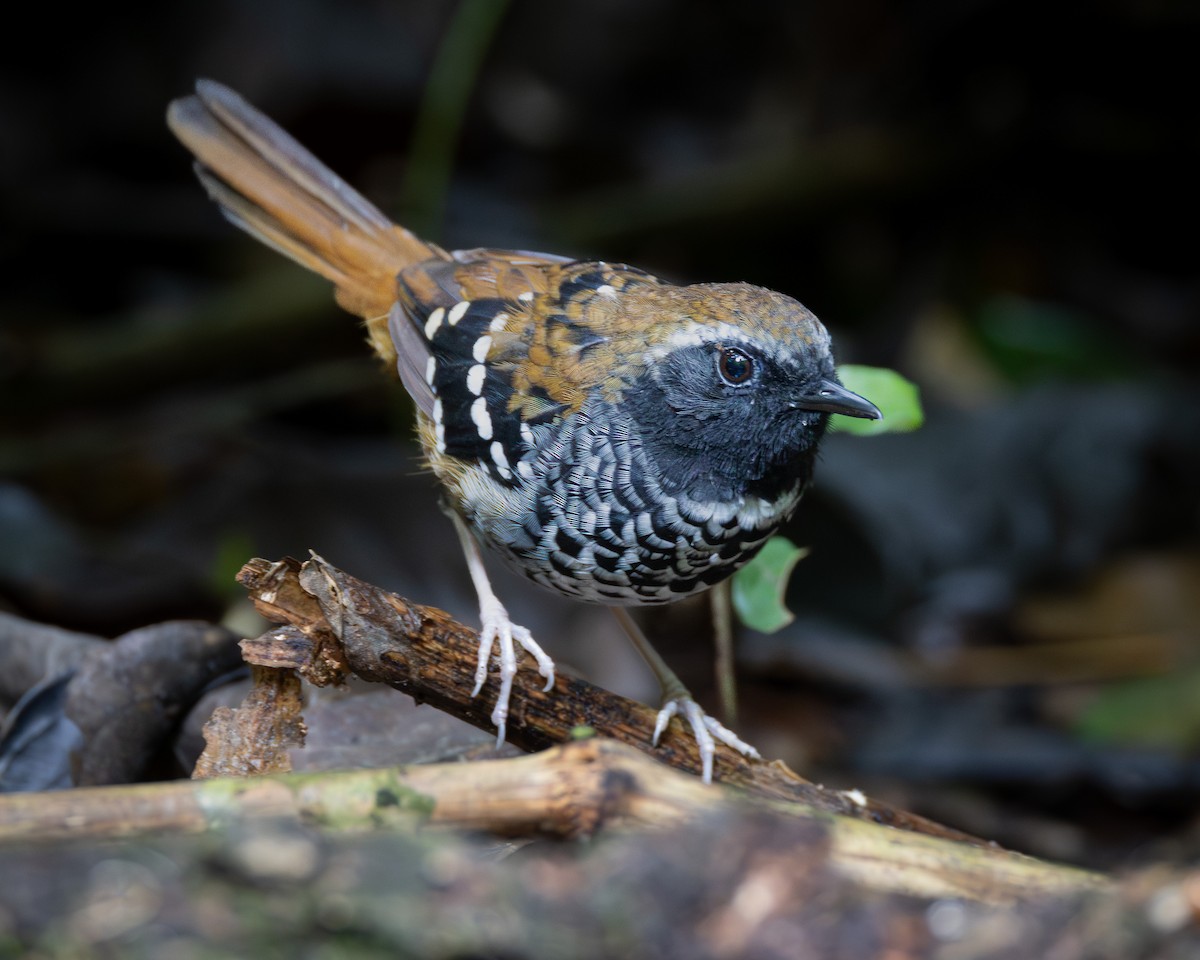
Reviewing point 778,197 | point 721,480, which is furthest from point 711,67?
point 721,480

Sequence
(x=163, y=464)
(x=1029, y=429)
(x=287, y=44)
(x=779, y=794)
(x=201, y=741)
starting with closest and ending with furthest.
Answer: (x=779, y=794) → (x=201, y=741) → (x=163, y=464) → (x=1029, y=429) → (x=287, y=44)

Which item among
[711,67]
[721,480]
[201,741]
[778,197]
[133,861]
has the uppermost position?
[711,67]

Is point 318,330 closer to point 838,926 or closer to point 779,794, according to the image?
point 779,794

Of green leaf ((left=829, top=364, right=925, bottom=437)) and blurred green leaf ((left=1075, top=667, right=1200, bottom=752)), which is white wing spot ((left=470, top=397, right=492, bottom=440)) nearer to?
green leaf ((left=829, top=364, right=925, bottom=437))

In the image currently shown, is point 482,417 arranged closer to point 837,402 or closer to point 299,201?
point 837,402

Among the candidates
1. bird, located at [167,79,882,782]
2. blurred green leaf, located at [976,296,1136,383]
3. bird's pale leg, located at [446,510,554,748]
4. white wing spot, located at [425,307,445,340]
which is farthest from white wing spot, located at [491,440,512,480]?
blurred green leaf, located at [976,296,1136,383]
